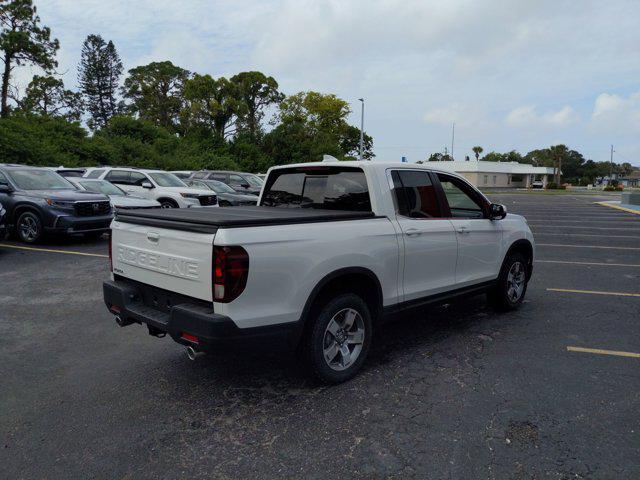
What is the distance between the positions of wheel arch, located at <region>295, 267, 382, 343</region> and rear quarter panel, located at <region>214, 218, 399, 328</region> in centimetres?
4

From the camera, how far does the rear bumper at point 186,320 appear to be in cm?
329

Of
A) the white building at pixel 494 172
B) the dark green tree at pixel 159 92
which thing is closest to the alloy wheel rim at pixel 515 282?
the dark green tree at pixel 159 92

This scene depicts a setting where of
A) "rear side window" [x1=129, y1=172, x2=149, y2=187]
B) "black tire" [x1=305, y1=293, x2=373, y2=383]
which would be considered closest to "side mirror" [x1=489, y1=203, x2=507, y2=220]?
"black tire" [x1=305, y1=293, x2=373, y2=383]

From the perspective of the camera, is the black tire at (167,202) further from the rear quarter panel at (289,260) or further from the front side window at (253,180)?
the rear quarter panel at (289,260)

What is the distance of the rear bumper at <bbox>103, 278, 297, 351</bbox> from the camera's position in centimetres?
329

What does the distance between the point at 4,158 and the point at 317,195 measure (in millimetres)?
22714

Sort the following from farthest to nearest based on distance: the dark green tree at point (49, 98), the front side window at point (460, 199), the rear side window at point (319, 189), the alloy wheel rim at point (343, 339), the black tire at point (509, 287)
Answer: the dark green tree at point (49, 98) < the black tire at point (509, 287) < the front side window at point (460, 199) < the rear side window at point (319, 189) < the alloy wheel rim at point (343, 339)

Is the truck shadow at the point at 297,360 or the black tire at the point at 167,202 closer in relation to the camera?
the truck shadow at the point at 297,360

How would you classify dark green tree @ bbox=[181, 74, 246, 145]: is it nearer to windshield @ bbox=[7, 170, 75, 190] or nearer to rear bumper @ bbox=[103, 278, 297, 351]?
windshield @ bbox=[7, 170, 75, 190]

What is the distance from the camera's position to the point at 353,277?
160 inches

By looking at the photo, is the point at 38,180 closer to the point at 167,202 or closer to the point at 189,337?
the point at 167,202

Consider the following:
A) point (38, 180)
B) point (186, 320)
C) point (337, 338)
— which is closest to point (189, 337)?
point (186, 320)

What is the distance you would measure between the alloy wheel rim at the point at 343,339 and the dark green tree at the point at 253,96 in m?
53.3

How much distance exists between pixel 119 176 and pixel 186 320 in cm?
1341
